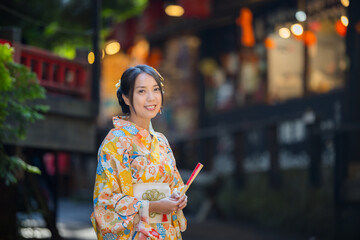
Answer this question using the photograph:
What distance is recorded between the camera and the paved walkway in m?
11.0

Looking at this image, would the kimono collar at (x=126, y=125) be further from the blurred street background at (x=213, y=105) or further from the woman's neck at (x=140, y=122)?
the blurred street background at (x=213, y=105)

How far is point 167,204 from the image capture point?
436 cm

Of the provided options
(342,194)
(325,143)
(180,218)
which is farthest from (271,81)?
(180,218)

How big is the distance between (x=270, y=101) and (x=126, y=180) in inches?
441

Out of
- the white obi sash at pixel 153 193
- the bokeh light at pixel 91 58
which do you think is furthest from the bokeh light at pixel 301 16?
the white obi sash at pixel 153 193

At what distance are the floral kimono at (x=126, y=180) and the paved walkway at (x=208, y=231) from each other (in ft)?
21.3

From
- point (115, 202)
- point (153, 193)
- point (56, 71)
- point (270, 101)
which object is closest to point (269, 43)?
point (270, 101)

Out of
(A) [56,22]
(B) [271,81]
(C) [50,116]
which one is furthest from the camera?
(B) [271,81]

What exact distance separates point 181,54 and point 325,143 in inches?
354

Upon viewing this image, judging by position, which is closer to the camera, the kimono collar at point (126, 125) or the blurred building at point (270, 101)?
the kimono collar at point (126, 125)

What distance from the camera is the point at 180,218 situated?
4.75 m

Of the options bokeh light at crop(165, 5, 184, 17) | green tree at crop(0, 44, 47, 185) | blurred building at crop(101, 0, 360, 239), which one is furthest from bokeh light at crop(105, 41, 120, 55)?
green tree at crop(0, 44, 47, 185)

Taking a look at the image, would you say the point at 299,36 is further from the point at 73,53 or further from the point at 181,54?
the point at 181,54

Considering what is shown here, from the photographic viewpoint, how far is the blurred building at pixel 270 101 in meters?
10.9
